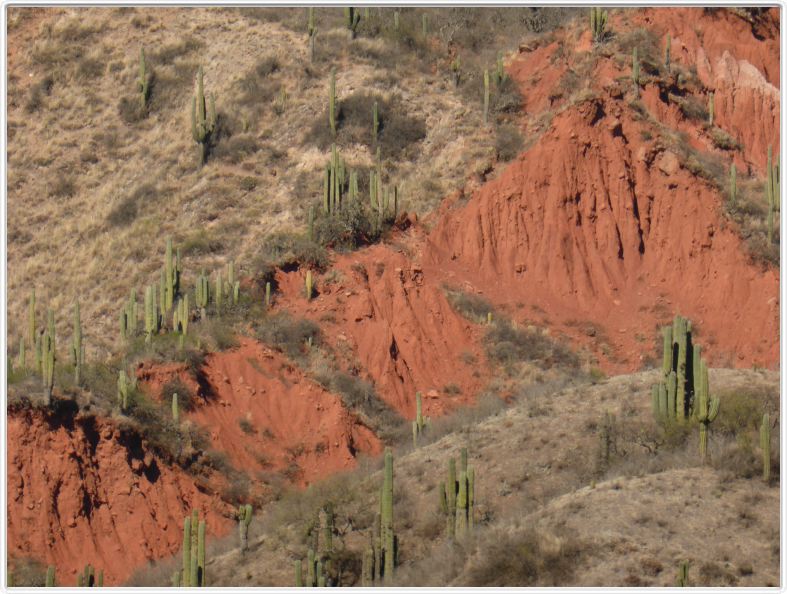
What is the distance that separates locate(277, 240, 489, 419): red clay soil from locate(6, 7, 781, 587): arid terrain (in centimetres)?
8

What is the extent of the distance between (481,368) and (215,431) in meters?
7.96

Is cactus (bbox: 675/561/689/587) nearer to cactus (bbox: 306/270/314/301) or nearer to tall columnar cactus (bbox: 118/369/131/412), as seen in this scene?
tall columnar cactus (bbox: 118/369/131/412)

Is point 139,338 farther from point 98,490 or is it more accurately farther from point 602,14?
point 602,14

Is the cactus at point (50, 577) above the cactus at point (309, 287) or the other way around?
the other way around

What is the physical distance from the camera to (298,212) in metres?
50.8

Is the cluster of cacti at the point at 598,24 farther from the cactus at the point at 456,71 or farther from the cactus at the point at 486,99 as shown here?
the cactus at the point at 456,71

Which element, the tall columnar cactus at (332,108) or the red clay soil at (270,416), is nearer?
the red clay soil at (270,416)

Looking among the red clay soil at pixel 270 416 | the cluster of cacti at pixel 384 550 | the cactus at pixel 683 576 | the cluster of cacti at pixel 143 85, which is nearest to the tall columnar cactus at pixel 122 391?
the red clay soil at pixel 270 416

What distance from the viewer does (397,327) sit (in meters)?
46.4

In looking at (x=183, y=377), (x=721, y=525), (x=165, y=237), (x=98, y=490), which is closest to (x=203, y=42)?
(x=165, y=237)

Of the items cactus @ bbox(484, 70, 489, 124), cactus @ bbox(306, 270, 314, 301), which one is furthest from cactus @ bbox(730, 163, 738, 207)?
cactus @ bbox(306, 270, 314, 301)

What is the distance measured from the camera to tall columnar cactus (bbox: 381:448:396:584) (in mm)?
31203

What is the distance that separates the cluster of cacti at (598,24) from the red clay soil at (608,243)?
4367 mm

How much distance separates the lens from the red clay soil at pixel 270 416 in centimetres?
4103
